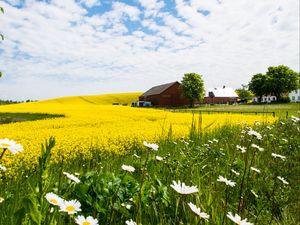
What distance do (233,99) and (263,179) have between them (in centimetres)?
11006

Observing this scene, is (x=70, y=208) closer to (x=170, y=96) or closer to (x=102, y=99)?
(x=170, y=96)

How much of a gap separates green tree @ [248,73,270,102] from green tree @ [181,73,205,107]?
1713 cm

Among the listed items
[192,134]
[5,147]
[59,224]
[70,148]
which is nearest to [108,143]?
[70,148]

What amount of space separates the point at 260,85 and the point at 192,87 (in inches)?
863

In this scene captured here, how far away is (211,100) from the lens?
358 feet

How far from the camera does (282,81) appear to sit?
8175 cm

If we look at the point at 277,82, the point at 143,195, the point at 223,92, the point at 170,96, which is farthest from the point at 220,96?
the point at 143,195

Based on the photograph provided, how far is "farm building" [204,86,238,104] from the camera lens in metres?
109

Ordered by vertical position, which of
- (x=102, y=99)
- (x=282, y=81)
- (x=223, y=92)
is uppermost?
(x=282, y=81)

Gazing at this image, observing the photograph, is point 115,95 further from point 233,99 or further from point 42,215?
point 42,215

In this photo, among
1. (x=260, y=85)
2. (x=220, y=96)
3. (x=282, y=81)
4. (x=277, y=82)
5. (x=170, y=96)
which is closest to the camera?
(x=170, y=96)

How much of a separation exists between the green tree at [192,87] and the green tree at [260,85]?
17.1 meters

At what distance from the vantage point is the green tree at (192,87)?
77438 mm

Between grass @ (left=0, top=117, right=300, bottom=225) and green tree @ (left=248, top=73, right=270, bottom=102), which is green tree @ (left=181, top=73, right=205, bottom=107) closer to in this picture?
green tree @ (left=248, top=73, right=270, bottom=102)
